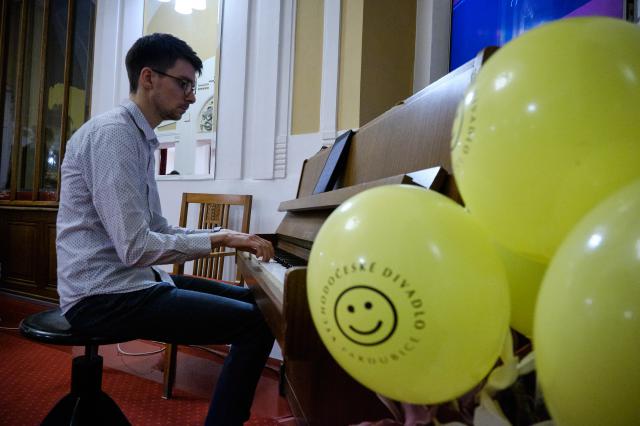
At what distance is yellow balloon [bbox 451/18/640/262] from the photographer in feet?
1.49

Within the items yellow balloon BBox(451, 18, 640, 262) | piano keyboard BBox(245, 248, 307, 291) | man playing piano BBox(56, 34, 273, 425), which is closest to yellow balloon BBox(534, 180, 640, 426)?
yellow balloon BBox(451, 18, 640, 262)

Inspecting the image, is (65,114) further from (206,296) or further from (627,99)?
(627,99)

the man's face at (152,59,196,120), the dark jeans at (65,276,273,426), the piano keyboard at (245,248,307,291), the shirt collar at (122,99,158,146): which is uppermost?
the man's face at (152,59,196,120)

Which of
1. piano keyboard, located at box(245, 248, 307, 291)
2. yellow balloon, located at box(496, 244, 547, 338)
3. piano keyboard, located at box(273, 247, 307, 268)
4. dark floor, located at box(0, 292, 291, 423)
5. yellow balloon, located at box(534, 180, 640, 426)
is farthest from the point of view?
dark floor, located at box(0, 292, 291, 423)

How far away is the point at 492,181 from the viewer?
52 centimetres

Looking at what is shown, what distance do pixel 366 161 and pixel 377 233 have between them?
84cm

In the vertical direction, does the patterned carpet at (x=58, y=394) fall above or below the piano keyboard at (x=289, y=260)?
below

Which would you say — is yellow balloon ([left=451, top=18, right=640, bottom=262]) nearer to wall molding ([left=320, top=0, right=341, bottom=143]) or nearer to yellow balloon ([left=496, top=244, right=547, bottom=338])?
yellow balloon ([left=496, top=244, right=547, bottom=338])

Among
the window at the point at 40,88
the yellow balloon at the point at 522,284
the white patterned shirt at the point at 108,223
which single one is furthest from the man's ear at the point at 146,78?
the window at the point at 40,88

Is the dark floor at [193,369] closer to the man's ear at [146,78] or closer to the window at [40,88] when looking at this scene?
the man's ear at [146,78]

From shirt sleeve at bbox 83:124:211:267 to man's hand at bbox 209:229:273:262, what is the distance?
0.41ft

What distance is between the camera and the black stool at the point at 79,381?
1.17 meters

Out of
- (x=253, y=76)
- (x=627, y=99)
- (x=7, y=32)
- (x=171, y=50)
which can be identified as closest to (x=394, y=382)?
(x=627, y=99)

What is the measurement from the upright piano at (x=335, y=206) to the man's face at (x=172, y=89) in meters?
0.57
